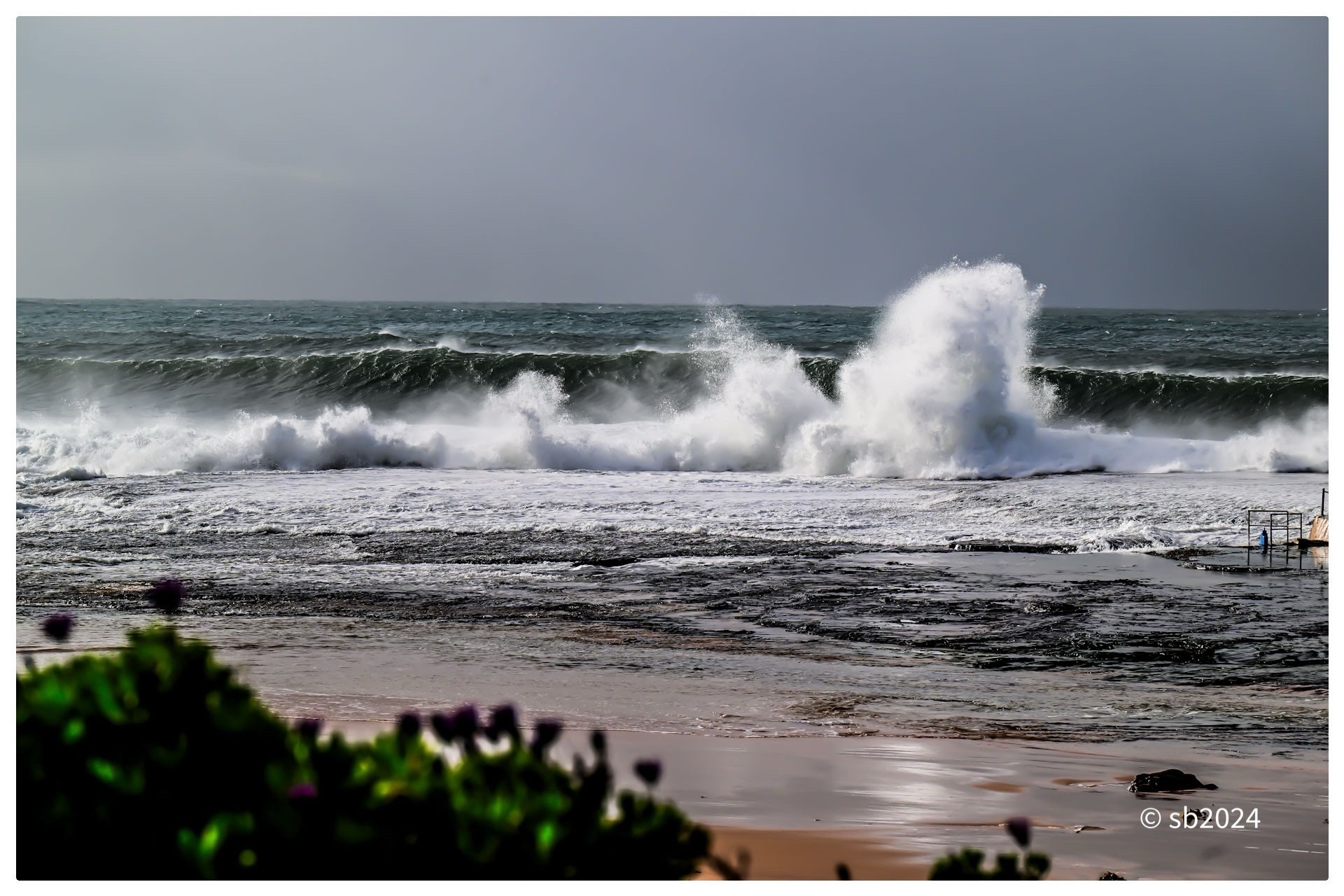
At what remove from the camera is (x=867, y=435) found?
14203 mm

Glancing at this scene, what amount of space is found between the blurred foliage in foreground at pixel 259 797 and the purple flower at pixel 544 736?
0.10 ft

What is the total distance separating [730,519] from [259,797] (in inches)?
345

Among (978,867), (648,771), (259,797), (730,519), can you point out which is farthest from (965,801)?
(730,519)

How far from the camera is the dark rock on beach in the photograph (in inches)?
156

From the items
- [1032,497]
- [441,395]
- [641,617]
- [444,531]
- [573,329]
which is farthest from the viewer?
[573,329]

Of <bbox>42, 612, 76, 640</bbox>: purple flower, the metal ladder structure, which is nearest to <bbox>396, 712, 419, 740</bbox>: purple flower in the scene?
<bbox>42, 612, 76, 640</bbox>: purple flower

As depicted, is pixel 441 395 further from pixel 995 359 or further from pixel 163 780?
pixel 163 780

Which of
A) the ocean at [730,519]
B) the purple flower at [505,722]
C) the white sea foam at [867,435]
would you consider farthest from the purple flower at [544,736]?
the white sea foam at [867,435]

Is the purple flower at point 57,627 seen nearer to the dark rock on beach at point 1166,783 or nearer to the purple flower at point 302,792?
the purple flower at point 302,792

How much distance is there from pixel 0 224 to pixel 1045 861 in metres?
2.98

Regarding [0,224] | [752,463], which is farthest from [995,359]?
[0,224]

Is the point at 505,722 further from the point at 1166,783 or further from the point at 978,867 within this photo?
the point at 1166,783

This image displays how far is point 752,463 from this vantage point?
48.6 feet

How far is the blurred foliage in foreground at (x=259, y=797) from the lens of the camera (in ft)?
4.51
